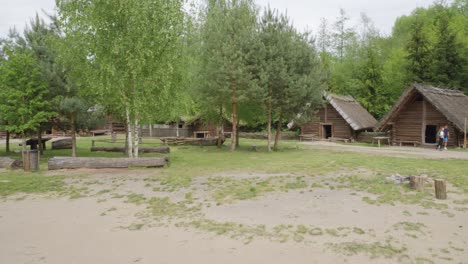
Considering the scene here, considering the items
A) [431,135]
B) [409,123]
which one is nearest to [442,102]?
[409,123]

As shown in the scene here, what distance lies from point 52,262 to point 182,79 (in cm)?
1358

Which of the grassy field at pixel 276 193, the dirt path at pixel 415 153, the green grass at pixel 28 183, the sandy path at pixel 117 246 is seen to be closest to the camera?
the sandy path at pixel 117 246

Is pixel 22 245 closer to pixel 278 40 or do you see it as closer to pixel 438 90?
pixel 278 40

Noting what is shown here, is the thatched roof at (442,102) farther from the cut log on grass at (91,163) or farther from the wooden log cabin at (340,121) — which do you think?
the cut log on grass at (91,163)

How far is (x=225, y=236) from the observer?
6.11 metres

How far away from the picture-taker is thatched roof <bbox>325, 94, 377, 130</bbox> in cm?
3108

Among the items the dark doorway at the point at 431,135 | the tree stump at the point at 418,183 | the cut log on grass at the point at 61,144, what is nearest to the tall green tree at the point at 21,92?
the cut log on grass at the point at 61,144

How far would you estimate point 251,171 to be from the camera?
1338 cm

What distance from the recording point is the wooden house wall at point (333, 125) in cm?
3281

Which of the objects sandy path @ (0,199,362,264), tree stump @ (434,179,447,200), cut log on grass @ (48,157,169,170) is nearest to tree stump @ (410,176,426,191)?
tree stump @ (434,179,447,200)

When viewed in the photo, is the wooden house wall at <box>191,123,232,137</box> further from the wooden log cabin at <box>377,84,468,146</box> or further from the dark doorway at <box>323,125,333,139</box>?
the wooden log cabin at <box>377,84,468,146</box>

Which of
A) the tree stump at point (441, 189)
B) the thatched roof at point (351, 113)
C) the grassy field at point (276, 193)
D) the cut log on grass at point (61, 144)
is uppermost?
the thatched roof at point (351, 113)

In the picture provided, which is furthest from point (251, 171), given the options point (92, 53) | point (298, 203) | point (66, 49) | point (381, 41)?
point (381, 41)

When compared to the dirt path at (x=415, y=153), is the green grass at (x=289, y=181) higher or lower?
lower
